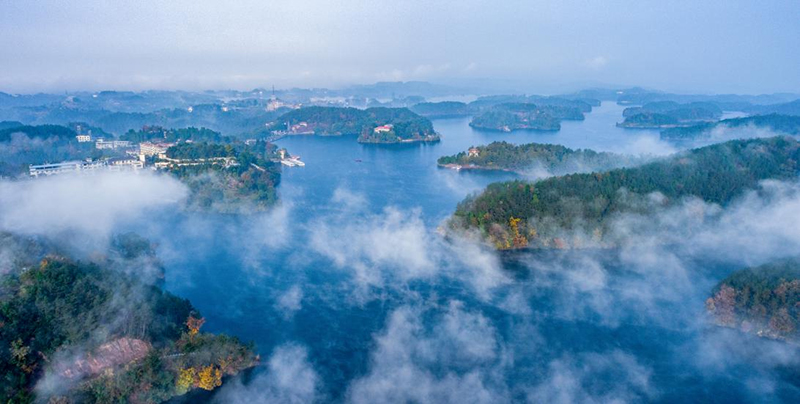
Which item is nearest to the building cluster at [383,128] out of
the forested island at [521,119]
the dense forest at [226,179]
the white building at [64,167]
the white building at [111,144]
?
the forested island at [521,119]

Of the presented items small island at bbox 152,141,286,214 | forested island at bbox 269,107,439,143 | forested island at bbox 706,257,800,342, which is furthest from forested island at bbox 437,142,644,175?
forested island at bbox 706,257,800,342

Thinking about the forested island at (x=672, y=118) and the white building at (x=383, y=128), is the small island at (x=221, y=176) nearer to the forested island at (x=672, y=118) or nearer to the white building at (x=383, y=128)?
the white building at (x=383, y=128)

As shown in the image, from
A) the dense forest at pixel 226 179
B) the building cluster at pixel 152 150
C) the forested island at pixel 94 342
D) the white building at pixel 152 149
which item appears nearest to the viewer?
the forested island at pixel 94 342

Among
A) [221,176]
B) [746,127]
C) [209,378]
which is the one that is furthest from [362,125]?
[209,378]

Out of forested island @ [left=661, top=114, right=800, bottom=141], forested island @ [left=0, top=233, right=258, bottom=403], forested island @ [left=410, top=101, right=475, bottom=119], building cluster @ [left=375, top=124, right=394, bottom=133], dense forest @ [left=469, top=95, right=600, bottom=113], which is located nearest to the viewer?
forested island @ [left=0, top=233, right=258, bottom=403]

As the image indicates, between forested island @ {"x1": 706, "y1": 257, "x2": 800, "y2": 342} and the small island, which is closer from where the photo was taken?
forested island @ {"x1": 706, "y1": 257, "x2": 800, "y2": 342}

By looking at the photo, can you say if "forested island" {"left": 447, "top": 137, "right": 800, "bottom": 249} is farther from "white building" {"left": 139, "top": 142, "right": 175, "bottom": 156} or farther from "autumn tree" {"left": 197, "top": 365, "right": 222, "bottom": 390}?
"white building" {"left": 139, "top": 142, "right": 175, "bottom": 156}

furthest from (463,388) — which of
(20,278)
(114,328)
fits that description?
(20,278)
